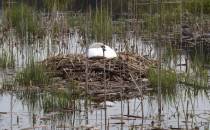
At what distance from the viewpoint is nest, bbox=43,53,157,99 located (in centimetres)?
900

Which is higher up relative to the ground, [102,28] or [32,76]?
[102,28]

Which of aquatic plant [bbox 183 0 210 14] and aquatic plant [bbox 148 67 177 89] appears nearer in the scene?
aquatic plant [bbox 148 67 177 89]

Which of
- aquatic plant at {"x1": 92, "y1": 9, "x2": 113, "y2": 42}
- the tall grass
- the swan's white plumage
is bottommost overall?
the tall grass

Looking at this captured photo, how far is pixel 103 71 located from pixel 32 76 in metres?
1.14

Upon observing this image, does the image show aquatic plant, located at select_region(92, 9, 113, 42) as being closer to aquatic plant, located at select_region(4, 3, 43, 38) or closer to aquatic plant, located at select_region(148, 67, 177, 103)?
aquatic plant, located at select_region(4, 3, 43, 38)

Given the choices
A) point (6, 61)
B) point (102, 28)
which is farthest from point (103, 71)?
point (102, 28)

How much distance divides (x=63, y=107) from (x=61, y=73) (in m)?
2.08

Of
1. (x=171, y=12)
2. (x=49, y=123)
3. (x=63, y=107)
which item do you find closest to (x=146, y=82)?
(x=63, y=107)

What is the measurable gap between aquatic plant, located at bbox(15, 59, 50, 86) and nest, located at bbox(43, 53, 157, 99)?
0.42 meters

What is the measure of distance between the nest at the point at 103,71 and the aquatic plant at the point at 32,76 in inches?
16.5

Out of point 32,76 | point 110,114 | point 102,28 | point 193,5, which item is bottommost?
point 110,114

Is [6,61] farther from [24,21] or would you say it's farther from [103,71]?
[24,21]

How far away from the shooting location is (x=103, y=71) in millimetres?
9531

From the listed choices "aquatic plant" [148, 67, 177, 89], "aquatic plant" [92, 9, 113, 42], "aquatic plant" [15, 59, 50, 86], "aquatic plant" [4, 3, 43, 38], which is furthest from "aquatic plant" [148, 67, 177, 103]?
"aquatic plant" [4, 3, 43, 38]
